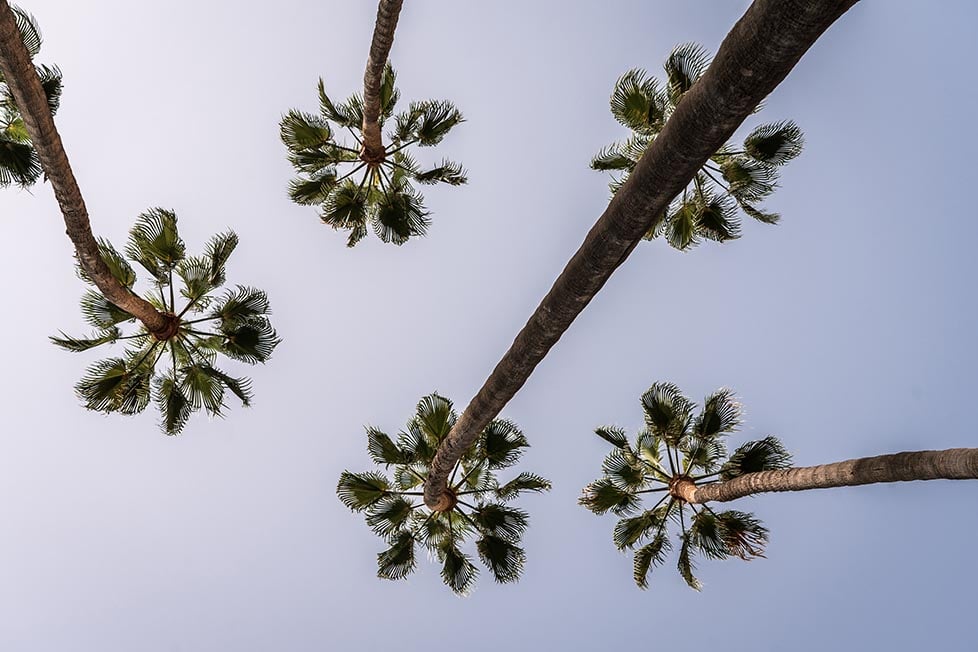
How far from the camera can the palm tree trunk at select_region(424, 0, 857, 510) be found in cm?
407

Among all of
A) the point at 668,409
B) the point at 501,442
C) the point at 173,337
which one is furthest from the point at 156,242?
the point at 668,409

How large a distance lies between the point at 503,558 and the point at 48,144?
10.6m

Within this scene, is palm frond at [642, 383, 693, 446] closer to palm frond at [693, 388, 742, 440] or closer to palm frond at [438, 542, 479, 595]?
palm frond at [693, 388, 742, 440]

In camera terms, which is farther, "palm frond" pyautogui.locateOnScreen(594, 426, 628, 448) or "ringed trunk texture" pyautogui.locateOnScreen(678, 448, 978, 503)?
"palm frond" pyautogui.locateOnScreen(594, 426, 628, 448)

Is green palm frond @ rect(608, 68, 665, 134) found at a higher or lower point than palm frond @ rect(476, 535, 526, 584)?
higher

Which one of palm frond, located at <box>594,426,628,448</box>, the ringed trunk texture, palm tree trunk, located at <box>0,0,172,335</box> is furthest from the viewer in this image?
palm frond, located at <box>594,426,628,448</box>

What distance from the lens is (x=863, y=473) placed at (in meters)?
8.04

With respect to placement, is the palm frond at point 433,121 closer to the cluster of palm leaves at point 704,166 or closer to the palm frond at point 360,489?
the cluster of palm leaves at point 704,166

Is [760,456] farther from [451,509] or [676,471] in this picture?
[451,509]

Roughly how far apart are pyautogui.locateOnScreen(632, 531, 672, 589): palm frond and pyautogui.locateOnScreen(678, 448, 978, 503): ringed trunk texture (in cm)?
233

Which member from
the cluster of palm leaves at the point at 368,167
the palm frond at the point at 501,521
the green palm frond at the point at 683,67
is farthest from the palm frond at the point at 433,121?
the palm frond at the point at 501,521

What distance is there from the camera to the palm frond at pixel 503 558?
13461mm

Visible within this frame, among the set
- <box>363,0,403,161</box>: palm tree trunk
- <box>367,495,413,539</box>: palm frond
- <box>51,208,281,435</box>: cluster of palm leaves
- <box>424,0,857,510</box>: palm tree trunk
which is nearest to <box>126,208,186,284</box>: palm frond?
<box>51,208,281,435</box>: cluster of palm leaves

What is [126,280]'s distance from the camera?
1219cm
